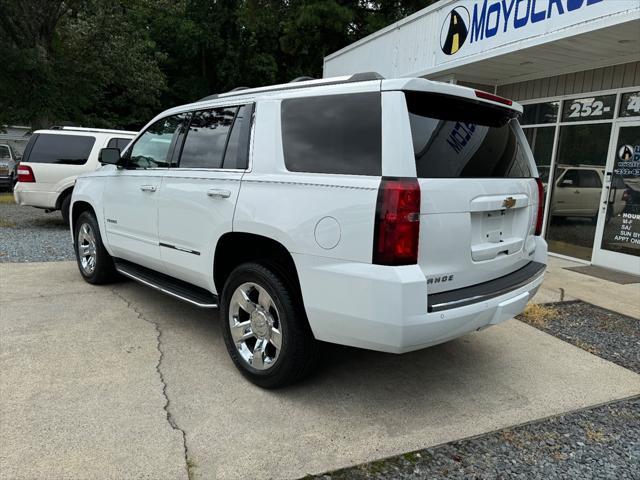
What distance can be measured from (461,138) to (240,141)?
153cm

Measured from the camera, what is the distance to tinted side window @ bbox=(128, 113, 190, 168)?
425cm

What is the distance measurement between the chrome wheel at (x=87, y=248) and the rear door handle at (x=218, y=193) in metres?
2.48

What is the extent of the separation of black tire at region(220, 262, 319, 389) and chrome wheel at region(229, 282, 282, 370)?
0.14ft

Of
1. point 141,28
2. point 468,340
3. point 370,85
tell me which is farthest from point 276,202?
point 141,28

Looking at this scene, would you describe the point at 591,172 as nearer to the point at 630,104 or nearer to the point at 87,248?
the point at 630,104

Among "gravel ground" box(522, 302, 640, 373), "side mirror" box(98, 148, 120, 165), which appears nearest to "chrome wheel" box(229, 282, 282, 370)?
"side mirror" box(98, 148, 120, 165)

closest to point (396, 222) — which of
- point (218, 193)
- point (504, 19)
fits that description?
point (218, 193)

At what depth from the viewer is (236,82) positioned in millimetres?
24078

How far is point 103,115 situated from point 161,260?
71.1 feet

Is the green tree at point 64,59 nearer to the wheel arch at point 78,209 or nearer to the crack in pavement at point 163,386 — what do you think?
the wheel arch at point 78,209

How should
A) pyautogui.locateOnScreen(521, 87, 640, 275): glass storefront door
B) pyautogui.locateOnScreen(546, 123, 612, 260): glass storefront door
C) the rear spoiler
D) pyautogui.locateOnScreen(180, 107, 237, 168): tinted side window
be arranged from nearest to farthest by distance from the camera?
the rear spoiler → pyautogui.locateOnScreen(180, 107, 237, 168): tinted side window → pyautogui.locateOnScreen(521, 87, 640, 275): glass storefront door → pyautogui.locateOnScreen(546, 123, 612, 260): glass storefront door

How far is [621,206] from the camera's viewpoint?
7.28 m

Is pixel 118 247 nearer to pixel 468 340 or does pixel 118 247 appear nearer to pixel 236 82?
pixel 468 340

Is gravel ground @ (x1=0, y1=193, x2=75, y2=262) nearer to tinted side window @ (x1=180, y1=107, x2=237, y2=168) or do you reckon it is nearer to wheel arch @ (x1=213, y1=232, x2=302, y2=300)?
tinted side window @ (x1=180, y1=107, x2=237, y2=168)
